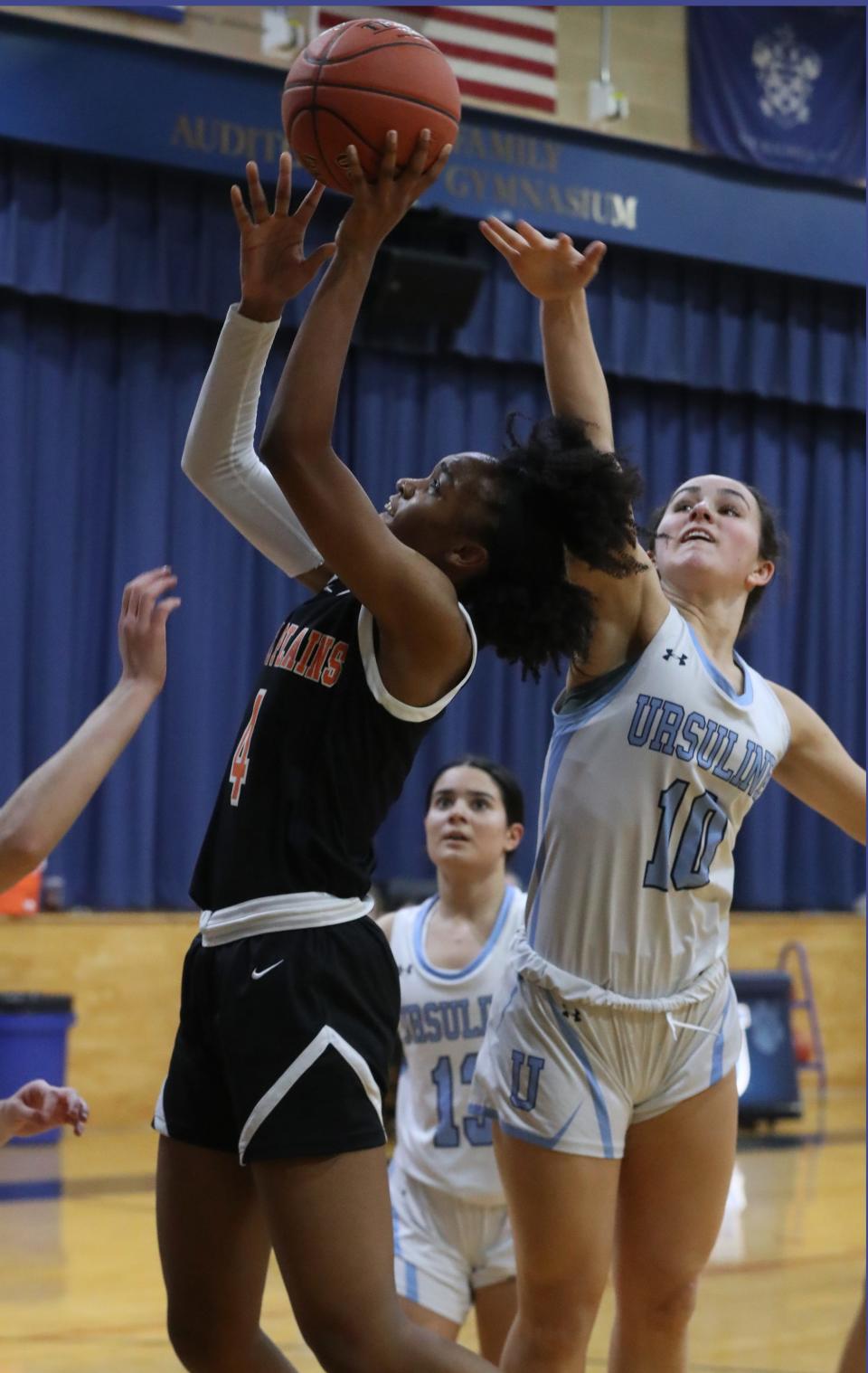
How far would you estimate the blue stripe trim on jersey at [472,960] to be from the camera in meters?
4.42

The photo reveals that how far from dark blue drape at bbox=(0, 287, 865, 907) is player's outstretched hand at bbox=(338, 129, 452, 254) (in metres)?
7.88

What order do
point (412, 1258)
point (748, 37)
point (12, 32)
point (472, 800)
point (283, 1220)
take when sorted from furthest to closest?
1. point (748, 37)
2. point (12, 32)
3. point (472, 800)
4. point (412, 1258)
5. point (283, 1220)

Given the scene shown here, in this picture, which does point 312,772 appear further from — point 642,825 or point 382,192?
point 382,192

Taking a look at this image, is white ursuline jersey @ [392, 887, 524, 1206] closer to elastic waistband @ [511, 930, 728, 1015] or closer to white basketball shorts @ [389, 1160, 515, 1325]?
white basketball shorts @ [389, 1160, 515, 1325]

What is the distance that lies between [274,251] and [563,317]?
67cm

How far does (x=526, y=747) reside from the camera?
12.3 m

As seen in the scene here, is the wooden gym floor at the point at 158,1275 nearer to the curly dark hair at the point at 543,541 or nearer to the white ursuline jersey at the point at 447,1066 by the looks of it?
the white ursuline jersey at the point at 447,1066

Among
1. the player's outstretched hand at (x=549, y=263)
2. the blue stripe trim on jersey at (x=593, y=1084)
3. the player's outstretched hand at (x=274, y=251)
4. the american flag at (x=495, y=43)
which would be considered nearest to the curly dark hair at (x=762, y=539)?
the player's outstretched hand at (x=549, y=263)

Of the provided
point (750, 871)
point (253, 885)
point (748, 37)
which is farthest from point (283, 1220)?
point (748, 37)

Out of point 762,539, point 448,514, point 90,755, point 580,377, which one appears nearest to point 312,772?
point 90,755

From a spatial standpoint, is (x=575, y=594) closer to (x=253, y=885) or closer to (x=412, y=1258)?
(x=253, y=885)

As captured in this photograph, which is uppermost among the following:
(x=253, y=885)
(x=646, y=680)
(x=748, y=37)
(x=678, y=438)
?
(x=748, y=37)

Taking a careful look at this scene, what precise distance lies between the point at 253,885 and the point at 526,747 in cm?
975

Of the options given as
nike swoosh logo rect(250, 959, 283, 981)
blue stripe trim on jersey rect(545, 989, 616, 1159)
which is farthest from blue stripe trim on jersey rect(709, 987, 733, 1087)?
nike swoosh logo rect(250, 959, 283, 981)
